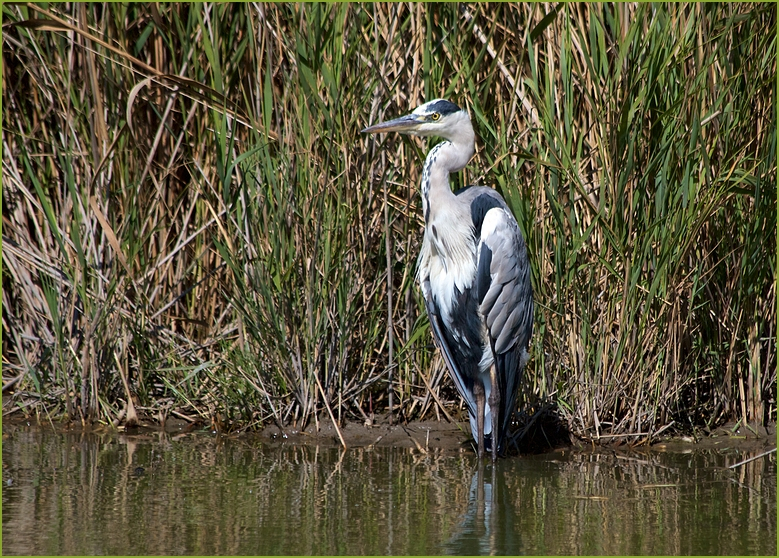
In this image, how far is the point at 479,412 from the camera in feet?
14.1

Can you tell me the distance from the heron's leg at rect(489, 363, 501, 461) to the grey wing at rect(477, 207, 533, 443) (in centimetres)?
3

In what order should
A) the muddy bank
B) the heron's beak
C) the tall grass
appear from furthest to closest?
the muddy bank
the tall grass
the heron's beak

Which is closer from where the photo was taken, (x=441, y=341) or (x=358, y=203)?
(x=441, y=341)

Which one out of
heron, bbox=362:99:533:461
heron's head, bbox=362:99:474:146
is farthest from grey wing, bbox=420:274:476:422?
heron's head, bbox=362:99:474:146

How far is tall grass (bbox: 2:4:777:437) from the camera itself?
13.9ft

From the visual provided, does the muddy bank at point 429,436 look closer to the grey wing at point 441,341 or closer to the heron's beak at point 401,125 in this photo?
the grey wing at point 441,341

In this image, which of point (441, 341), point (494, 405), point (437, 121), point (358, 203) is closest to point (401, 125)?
point (437, 121)

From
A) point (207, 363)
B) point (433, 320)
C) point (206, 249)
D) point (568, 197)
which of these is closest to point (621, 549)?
point (433, 320)

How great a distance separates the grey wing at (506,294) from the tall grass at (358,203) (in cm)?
20

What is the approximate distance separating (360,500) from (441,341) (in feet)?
3.17

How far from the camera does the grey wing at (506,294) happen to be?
13.7 ft

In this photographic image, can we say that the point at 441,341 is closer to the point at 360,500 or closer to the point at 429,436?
the point at 429,436

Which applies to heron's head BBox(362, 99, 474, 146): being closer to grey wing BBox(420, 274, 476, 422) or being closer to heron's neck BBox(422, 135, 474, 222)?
heron's neck BBox(422, 135, 474, 222)

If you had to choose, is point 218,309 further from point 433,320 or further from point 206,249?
point 433,320
